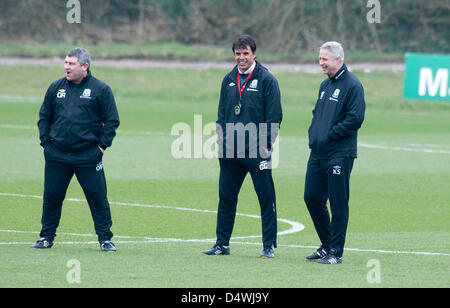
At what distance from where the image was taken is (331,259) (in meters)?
10.2

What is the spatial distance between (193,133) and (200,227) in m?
15.5

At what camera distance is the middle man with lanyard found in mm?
10414

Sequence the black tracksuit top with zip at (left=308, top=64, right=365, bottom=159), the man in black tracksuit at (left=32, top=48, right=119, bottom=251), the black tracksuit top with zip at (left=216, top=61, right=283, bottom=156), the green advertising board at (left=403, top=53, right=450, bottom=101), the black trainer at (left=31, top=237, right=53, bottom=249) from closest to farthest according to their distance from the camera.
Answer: the black tracksuit top with zip at (left=308, top=64, right=365, bottom=159) < the black tracksuit top with zip at (left=216, top=61, right=283, bottom=156) < the man in black tracksuit at (left=32, top=48, right=119, bottom=251) < the black trainer at (left=31, top=237, right=53, bottom=249) < the green advertising board at (left=403, top=53, right=450, bottom=101)

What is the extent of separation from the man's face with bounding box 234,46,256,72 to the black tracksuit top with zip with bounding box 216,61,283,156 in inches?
4.1

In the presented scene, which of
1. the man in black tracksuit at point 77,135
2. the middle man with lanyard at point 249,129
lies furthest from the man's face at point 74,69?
the middle man with lanyard at point 249,129

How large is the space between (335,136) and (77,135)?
268 cm

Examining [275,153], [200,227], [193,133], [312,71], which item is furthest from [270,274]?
[312,71]

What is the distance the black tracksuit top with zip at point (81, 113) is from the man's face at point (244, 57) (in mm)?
1409

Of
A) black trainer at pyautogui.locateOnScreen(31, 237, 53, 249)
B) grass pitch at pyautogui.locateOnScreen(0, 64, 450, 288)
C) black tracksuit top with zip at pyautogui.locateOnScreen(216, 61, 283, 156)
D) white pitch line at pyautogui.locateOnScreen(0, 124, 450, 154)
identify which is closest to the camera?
grass pitch at pyautogui.locateOnScreen(0, 64, 450, 288)

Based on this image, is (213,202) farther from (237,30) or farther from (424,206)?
(237,30)

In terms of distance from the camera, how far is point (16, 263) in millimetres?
9836

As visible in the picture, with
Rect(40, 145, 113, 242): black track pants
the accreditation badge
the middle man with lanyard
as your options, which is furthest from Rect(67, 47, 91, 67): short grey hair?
the accreditation badge

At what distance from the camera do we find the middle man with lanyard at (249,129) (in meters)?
10.4

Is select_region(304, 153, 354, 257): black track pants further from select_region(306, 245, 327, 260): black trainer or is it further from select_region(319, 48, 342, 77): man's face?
select_region(319, 48, 342, 77): man's face
